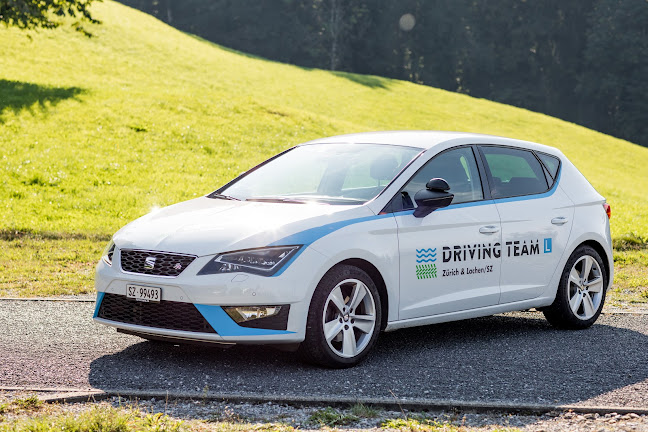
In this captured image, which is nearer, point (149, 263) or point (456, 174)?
point (149, 263)

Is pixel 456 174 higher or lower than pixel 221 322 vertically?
higher

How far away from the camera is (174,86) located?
3641cm

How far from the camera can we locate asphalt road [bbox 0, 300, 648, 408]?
222 inches

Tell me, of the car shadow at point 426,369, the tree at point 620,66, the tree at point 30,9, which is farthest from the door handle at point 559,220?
the tree at point 620,66

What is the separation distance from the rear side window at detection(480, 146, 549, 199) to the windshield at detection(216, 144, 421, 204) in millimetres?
837

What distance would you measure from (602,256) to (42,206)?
40.5 feet

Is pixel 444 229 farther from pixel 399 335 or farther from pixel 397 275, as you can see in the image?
pixel 399 335

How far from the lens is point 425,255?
262 inches

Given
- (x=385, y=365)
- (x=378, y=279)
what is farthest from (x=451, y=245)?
(x=385, y=365)

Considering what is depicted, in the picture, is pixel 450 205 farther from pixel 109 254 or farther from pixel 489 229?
pixel 109 254

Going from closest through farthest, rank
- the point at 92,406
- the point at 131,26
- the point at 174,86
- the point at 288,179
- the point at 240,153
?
the point at 92,406
the point at 288,179
the point at 240,153
the point at 174,86
the point at 131,26

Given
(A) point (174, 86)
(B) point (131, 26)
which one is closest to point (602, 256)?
(A) point (174, 86)

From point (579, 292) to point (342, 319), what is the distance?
Result: 9.73 feet

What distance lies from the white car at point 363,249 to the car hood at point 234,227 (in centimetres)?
1
